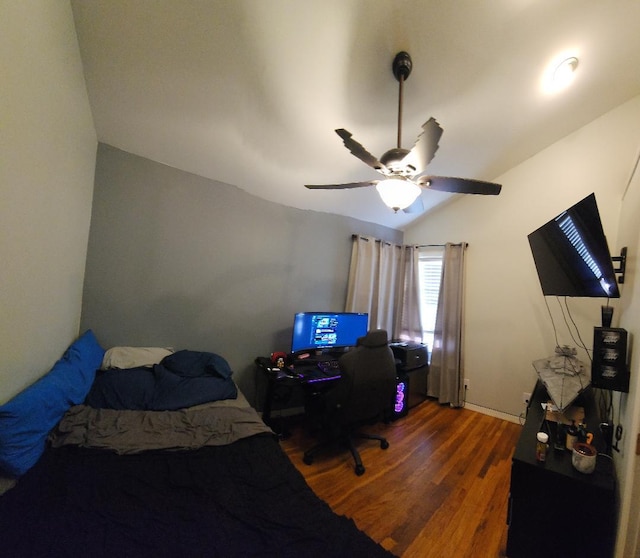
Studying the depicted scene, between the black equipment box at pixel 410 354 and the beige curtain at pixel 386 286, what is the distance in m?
0.33

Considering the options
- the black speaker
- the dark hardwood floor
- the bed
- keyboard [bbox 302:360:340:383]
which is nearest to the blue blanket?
the bed

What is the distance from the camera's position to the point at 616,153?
247 cm

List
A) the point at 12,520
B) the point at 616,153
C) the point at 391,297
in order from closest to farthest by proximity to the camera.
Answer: the point at 12,520
the point at 616,153
the point at 391,297

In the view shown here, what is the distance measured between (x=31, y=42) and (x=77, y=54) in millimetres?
636

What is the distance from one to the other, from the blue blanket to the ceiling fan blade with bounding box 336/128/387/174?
1.80m

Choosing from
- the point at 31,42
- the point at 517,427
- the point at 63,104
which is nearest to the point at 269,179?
the point at 63,104

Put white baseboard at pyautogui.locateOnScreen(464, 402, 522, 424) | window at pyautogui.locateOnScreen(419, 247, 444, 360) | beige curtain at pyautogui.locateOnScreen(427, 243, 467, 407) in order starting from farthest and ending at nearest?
window at pyautogui.locateOnScreen(419, 247, 444, 360) < beige curtain at pyautogui.locateOnScreen(427, 243, 467, 407) < white baseboard at pyautogui.locateOnScreen(464, 402, 522, 424)

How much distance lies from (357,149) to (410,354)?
249 centimetres

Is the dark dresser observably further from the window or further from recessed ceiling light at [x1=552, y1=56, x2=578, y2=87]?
recessed ceiling light at [x1=552, y1=56, x2=578, y2=87]

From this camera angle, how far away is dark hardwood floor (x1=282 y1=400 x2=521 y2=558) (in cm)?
147

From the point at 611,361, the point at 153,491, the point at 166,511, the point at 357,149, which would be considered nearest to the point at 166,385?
the point at 153,491

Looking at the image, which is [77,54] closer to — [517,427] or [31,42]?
[31,42]

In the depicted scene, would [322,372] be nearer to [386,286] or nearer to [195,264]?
[195,264]

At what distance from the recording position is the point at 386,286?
363 centimetres
